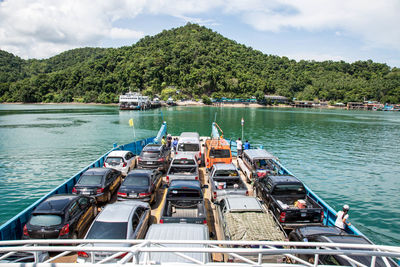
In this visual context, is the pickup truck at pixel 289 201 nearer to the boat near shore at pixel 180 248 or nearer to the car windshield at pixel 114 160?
the boat near shore at pixel 180 248

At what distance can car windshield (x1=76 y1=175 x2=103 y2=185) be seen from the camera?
9.88 metres

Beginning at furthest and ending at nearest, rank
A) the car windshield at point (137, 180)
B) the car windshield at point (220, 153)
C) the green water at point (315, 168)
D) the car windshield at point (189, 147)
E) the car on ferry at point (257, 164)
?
the car windshield at point (189, 147), the green water at point (315, 168), the car windshield at point (220, 153), the car on ferry at point (257, 164), the car windshield at point (137, 180)

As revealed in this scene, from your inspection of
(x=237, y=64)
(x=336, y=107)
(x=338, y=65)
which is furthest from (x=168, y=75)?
(x=338, y=65)

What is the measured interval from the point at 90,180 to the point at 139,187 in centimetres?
232

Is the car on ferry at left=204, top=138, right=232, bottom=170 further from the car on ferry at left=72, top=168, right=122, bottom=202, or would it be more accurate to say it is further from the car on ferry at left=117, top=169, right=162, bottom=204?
the car on ferry at left=72, top=168, right=122, bottom=202

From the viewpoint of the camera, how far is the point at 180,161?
12.3m

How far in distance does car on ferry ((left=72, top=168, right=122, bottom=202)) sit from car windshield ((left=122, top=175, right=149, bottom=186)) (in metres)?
1.03

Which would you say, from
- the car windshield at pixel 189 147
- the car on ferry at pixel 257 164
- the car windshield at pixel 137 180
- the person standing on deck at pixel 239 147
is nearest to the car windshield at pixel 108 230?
the car windshield at pixel 137 180

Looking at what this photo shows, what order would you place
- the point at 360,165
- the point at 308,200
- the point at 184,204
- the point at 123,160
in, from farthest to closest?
the point at 360,165, the point at 123,160, the point at 308,200, the point at 184,204

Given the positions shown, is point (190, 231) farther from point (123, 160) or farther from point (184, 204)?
point (123, 160)

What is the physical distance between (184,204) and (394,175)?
2281cm

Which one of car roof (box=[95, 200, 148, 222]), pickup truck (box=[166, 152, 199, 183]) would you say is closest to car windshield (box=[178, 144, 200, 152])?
pickup truck (box=[166, 152, 199, 183])

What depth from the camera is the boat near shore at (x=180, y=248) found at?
3078 millimetres

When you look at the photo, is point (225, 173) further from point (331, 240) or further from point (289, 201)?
point (331, 240)
